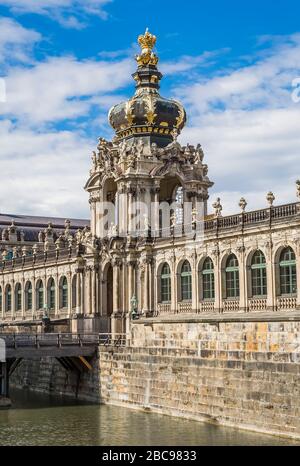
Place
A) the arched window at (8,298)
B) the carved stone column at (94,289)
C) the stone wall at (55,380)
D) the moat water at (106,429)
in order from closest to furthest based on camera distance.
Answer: the moat water at (106,429) → the stone wall at (55,380) → the carved stone column at (94,289) → the arched window at (8,298)

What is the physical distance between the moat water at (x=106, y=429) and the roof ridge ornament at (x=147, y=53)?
31584mm

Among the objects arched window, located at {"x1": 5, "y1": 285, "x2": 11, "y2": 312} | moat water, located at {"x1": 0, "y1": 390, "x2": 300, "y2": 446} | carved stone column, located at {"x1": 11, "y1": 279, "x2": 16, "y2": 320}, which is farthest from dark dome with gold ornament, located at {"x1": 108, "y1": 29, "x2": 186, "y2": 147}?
arched window, located at {"x1": 5, "y1": 285, "x2": 11, "y2": 312}

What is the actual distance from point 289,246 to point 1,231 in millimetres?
71060

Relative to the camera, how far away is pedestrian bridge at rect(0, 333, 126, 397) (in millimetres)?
57844

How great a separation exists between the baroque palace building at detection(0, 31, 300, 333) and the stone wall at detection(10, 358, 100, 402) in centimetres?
428

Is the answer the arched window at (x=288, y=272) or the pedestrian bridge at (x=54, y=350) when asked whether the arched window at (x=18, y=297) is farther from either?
the arched window at (x=288, y=272)

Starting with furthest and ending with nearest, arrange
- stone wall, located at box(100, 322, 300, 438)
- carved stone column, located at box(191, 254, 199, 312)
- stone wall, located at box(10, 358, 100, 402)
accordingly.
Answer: stone wall, located at box(10, 358, 100, 402)
carved stone column, located at box(191, 254, 199, 312)
stone wall, located at box(100, 322, 300, 438)

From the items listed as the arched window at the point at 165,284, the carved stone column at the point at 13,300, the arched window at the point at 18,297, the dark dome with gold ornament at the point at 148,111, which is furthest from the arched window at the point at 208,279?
the carved stone column at the point at 13,300

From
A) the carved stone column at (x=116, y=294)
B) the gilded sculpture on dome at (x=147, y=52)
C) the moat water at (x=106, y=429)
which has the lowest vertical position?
the moat water at (x=106, y=429)

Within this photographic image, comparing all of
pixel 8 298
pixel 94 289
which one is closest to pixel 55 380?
pixel 94 289

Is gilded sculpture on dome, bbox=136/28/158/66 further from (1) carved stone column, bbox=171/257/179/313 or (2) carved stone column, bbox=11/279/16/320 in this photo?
(2) carved stone column, bbox=11/279/16/320

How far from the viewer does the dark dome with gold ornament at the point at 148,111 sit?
230ft

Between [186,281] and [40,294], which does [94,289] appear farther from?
[40,294]
